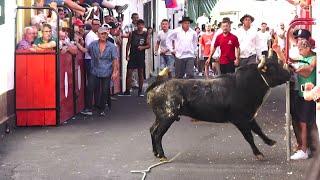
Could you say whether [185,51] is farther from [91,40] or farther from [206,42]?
[206,42]

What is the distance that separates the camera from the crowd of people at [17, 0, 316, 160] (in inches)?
309

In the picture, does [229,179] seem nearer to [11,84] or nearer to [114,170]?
[114,170]

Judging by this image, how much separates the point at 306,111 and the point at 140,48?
8.52 metres

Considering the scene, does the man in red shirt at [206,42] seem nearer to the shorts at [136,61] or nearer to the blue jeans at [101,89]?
the shorts at [136,61]

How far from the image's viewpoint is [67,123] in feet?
37.1

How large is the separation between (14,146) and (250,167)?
3.37m

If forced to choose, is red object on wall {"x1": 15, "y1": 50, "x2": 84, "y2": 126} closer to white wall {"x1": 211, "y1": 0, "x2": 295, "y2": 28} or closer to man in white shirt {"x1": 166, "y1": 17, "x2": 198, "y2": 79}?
man in white shirt {"x1": 166, "y1": 17, "x2": 198, "y2": 79}

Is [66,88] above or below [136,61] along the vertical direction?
below

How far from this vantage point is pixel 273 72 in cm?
766

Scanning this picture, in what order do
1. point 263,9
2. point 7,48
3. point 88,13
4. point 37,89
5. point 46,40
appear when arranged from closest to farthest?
point 7,48
point 37,89
point 46,40
point 88,13
point 263,9

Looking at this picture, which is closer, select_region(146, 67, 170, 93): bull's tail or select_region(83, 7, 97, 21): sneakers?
select_region(146, 67, 170, 93): bull's tail

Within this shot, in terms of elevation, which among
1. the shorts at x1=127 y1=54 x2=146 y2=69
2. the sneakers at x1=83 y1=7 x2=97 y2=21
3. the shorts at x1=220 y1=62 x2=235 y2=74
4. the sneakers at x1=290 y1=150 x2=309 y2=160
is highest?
the sneakers at x1=83 y1=7 x2=97 y2=21

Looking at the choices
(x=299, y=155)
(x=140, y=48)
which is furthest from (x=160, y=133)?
(x=140, y=48)

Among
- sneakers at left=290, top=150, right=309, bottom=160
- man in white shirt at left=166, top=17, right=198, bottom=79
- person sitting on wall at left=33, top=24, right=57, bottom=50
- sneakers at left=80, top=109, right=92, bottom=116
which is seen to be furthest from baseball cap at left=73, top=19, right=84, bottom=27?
sneakers at left=290, top=150, right=309, bottom=160
